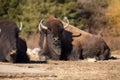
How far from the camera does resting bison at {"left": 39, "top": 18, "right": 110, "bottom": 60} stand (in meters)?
23.6

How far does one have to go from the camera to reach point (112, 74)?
55.7 feet

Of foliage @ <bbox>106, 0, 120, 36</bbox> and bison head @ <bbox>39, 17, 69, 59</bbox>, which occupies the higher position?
bison head @ <bbox>39, 17, 69, 59</bbox>

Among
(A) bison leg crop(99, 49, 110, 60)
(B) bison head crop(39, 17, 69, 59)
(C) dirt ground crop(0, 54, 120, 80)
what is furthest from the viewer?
(A) bison leg crop(99, 49, 110, 60)

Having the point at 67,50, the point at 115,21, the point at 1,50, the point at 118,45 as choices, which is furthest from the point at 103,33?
the point at 1,50

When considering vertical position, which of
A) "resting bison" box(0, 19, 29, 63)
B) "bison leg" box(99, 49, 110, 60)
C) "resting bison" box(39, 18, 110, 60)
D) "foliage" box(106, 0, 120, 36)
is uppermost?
"resting bison" box(0, 19, 29, 63)

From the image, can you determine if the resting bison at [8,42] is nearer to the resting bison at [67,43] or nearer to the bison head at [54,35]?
the bison head at [54,35]

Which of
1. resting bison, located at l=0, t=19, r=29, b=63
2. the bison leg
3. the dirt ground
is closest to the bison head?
the bison leg

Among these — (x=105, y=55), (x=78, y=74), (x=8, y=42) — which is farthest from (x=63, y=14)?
(x=78, y=74)

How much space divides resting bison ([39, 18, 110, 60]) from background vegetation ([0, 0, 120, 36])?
19898mm

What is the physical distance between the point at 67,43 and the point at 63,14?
22.1 meters

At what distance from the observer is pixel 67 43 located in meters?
24.5

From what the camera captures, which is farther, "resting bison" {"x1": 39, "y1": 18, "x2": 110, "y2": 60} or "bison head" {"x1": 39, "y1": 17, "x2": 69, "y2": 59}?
"resting bison" {"x1": 39, "y1": 18, "x2": 110, "y2": 60}

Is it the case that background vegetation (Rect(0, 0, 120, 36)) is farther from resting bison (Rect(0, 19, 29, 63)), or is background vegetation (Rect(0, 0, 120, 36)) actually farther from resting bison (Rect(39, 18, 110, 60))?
resting bison (Rect(0, 19, 29, 63))

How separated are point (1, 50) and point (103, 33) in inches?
1102
